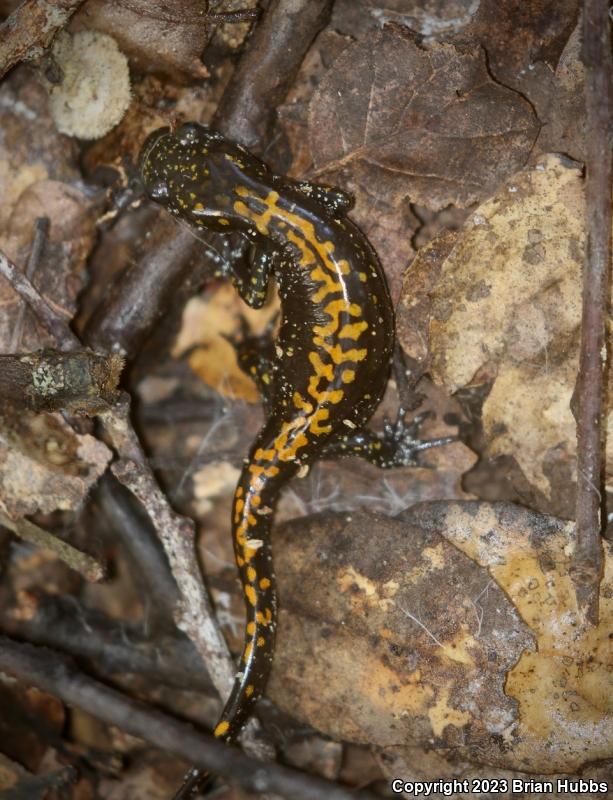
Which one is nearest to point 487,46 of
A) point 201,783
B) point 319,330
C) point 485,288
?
point 485,288

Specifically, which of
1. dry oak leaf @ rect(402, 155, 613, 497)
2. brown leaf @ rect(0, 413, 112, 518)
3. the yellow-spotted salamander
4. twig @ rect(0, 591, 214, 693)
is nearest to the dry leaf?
the yellow-spotted salamander

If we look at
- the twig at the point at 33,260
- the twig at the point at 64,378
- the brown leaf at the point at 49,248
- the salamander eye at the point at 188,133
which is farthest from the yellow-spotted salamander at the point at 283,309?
the twig at the point at 64,378

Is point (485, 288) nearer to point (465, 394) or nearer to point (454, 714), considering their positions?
point (465, 394)

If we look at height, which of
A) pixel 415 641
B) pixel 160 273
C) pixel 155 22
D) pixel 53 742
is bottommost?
pixel 53 742

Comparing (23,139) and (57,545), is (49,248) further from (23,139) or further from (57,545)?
(57,545)

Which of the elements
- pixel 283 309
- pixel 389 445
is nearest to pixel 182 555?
pixel 389 445

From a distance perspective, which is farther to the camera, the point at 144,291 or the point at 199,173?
the point at 144,291
